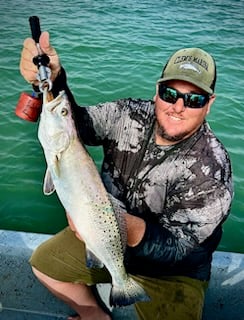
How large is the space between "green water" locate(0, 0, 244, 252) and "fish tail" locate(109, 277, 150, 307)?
274cm

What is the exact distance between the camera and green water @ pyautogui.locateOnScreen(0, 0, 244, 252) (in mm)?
6074

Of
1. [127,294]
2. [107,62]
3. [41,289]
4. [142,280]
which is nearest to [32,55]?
[127,294]

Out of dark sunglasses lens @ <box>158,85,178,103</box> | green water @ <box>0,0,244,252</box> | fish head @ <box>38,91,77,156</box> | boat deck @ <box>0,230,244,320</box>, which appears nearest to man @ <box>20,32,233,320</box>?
dark sunglasses lens @ <box>158,85,178,103</box>

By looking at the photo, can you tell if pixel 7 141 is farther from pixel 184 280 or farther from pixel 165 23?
pixel 165 23

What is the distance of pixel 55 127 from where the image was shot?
A: 8.91 feet

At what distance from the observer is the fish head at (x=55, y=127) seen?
8.88 feet

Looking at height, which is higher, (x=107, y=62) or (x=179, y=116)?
(x=179, y=116)

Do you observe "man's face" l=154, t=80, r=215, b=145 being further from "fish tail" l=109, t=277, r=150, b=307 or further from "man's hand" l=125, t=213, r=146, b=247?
"fish tail" l=109, t=277, r=150, b=307

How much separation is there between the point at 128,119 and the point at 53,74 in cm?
71

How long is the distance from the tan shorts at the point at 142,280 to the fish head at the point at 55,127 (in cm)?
127

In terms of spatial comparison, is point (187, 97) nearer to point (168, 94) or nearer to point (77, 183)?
point (168, 94)

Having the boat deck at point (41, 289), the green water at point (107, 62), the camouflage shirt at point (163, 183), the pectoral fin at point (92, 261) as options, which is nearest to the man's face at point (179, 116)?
the camouflage shirt at point (163, 183)

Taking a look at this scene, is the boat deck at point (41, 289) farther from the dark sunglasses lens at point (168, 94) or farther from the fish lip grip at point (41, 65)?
the fish lip grip at point (41, 65)

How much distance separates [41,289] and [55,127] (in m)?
2.12
